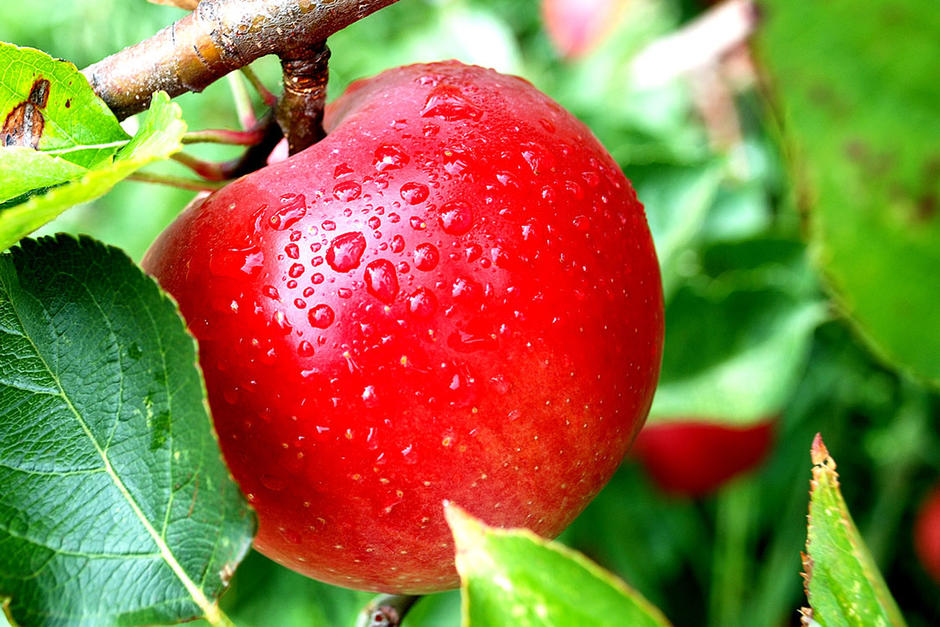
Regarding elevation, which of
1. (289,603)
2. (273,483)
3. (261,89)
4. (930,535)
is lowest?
(930,535)

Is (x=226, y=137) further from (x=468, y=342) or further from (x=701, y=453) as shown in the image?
(x=701, y=453)

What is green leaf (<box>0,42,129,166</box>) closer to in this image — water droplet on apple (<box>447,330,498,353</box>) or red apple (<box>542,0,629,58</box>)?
water droplet on apple (<box>447,330,498,353</box>)

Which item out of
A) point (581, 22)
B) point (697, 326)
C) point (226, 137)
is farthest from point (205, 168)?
point (581, 22)

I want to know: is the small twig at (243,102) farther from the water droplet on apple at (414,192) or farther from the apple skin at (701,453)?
the apple skin at (701,453)

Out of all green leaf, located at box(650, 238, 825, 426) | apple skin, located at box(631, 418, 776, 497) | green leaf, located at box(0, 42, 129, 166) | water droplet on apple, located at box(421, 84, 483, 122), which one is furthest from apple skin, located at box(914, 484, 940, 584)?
green leaf, located at box(0, 42, 129, 166)

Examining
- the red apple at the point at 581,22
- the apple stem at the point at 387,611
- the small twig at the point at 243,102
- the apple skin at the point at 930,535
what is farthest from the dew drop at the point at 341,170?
the apple skin at the point at 930,535
